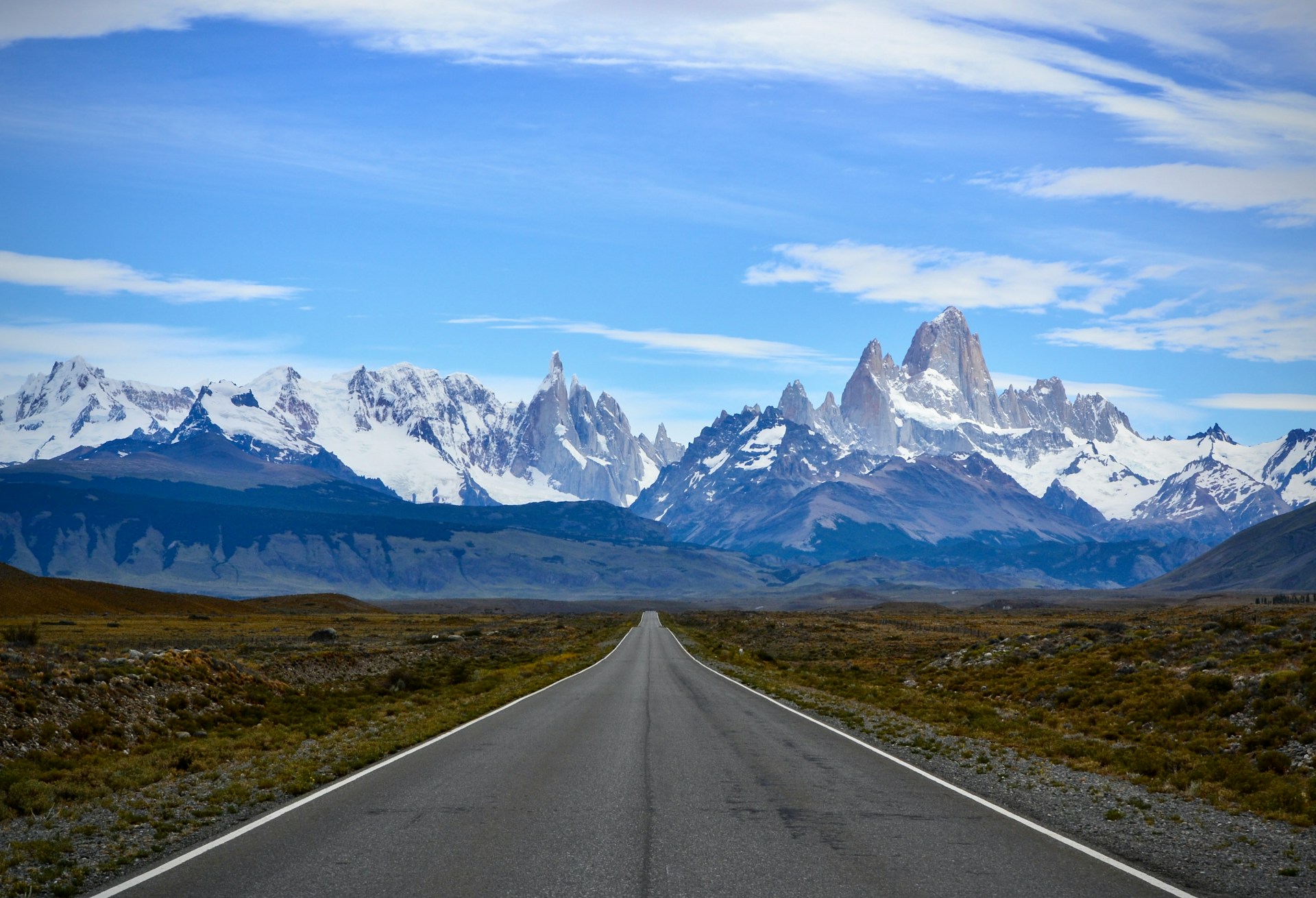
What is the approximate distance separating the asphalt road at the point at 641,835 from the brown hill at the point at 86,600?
309 ft

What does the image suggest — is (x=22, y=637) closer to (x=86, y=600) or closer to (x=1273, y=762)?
(x=1273, y=762)

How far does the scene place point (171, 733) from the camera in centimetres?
2420

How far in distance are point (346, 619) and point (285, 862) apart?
130 meters

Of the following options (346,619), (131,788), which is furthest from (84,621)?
(131,788)

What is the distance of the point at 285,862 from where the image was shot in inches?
468

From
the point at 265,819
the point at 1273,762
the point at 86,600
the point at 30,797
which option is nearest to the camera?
the point at 265,819

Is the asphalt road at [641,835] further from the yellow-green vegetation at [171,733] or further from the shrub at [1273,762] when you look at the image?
the shrub at [1273,762]

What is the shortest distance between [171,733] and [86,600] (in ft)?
332

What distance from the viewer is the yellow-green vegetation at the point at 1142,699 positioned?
61.9ft

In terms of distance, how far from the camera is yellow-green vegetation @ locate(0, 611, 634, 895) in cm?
1397

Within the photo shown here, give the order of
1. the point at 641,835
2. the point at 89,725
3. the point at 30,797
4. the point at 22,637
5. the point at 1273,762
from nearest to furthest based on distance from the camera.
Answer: the point at 641,835
the point at 30,797
the point at 1273,762
the point at 89,725
the point at 22,637

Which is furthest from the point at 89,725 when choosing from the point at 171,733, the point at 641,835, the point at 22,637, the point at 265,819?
the point at 22,637

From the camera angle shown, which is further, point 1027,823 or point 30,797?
point 30,797

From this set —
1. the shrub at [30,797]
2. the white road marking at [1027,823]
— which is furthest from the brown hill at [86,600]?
the white road marking at [1027,823]
